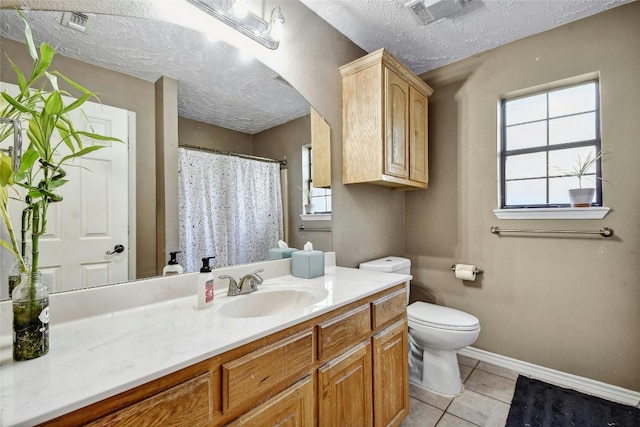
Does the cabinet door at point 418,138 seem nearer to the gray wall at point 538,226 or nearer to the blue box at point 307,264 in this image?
the gray wall at point 538,226

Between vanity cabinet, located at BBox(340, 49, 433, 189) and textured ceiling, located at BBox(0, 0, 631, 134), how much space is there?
12.2 inches

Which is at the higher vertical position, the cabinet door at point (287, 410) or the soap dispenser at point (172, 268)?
the soap dispenser at point (172, 268)

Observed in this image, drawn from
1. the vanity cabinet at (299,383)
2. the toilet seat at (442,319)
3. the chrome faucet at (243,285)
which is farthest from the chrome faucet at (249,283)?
the toilet seat at (442,319)

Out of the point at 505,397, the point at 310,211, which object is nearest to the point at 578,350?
the point at 505,397

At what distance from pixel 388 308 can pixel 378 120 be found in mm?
1150

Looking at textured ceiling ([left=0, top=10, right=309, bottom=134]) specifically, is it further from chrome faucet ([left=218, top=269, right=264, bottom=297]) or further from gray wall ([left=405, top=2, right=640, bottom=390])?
gray wall ([left=405, top=2, right=640, bottom=390])

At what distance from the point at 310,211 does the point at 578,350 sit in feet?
6.68

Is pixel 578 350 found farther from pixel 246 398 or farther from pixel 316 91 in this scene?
pixel 316 91

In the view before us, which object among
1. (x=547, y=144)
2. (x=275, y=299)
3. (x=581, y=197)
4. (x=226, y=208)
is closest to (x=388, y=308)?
(x=275, y=299)

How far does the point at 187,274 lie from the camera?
1.22 m

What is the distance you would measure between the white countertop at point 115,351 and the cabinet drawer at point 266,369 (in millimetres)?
61

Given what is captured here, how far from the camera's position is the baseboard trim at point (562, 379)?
177cm

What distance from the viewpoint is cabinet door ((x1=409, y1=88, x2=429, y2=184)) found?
216 centimetres

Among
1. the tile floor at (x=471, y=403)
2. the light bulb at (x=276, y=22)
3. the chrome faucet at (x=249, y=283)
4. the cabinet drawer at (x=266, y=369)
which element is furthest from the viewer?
the tile floor at (x=471, y=403)
